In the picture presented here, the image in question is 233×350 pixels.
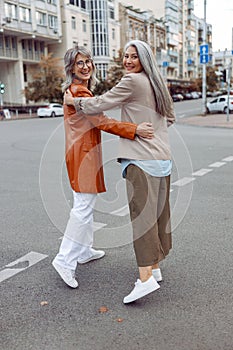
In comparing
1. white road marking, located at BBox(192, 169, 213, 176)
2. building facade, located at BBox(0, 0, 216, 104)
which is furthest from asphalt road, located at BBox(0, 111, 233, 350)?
building facade, located at BBox(0, 0, 216, 104)

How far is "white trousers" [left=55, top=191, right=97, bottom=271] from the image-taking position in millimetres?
3252

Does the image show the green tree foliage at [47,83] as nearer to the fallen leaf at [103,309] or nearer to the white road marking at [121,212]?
the white road marking at [121,212]

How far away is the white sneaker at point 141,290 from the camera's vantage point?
2.95 meters

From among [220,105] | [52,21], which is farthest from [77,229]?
[52,21]

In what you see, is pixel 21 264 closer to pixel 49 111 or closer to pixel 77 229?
pixel 77 229

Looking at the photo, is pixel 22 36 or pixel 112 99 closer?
pixel 112 99

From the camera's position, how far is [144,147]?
285 cm

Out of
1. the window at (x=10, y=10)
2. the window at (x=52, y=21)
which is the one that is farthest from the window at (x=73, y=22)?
the window at (x=10, y=10)

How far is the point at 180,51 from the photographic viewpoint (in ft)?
300

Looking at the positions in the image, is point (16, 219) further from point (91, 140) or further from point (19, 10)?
point (19, 10)

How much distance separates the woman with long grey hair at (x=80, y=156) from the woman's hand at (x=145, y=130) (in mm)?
196

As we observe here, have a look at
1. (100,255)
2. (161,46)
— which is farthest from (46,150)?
(161,46)

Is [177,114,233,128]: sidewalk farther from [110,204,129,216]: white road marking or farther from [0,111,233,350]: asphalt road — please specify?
[110,204,129,216]: white road marking

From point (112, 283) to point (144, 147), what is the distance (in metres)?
1.24
